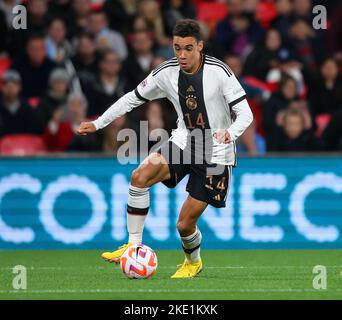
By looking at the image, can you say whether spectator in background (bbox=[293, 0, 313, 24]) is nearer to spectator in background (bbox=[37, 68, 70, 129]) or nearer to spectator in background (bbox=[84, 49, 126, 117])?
spectator in background (bbox=[84, 49, 126, 117])

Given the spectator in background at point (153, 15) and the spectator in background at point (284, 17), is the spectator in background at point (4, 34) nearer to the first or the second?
the spectator in background at point (153, 15)

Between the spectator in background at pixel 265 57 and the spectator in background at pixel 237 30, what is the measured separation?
547 millimetres

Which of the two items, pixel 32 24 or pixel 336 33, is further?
pixel 336 33

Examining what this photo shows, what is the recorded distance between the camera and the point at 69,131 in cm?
1448

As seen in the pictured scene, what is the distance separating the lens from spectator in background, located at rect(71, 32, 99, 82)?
15.4 metres

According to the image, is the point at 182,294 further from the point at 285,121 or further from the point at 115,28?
the point at 115,28

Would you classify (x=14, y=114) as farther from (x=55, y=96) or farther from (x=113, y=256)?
(x=113, y=256)

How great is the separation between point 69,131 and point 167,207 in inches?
81.7

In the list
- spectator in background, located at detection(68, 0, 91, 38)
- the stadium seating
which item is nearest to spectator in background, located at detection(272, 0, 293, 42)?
spectator in background, located at detection(68, 0, 91, 38)

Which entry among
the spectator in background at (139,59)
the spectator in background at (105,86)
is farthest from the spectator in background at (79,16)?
the spectator in background at (105,86)

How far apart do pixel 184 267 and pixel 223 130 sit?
1.57m

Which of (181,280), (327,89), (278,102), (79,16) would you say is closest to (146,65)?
(79,16)

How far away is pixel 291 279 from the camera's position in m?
9.49

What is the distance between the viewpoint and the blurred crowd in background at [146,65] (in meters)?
14.4
